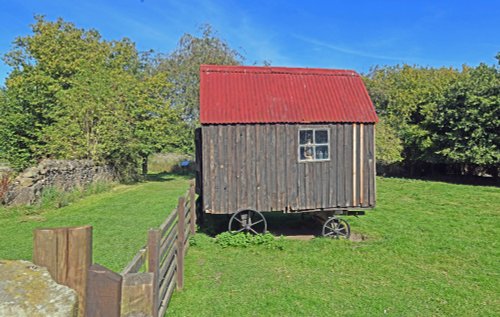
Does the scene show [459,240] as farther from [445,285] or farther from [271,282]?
[271,282]

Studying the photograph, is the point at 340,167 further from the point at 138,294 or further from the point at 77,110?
the point at 77,110

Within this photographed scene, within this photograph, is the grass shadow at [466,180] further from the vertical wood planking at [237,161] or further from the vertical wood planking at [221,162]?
the vertical wood planking at [221,162]

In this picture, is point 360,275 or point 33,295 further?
point 360,275

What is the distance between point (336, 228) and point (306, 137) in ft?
9.20

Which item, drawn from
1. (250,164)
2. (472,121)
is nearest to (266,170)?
(250,164)

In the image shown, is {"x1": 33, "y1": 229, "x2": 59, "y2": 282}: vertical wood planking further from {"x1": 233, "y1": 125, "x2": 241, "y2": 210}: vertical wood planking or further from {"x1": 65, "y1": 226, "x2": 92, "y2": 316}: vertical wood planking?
{"x1": 233, "y1": 125, "x2": 241, "y2": 210}: vertical wood planking

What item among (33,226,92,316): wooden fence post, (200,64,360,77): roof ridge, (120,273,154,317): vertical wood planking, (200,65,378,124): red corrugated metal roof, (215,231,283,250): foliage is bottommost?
(215,231,283,250): foliage

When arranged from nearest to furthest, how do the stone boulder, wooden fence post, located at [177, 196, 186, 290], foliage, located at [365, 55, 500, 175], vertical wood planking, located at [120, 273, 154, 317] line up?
1. the stone boulder
2. vertical wood planking, located at [120, 273, 154, 317]
3. wooden fence post, located at [177, 196, 186, 290]
4. foliage, located at [365, 55, 500, 175]

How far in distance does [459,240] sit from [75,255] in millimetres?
11013

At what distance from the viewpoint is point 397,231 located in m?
11.3

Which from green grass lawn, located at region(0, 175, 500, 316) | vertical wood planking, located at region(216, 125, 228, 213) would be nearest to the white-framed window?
vertical wood planking, located at region(216, 125, 228, 213)

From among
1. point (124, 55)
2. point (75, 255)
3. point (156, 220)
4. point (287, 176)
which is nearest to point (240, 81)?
point (287, 176)

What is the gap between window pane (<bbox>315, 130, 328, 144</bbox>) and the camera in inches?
406

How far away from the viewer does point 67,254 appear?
150cm
